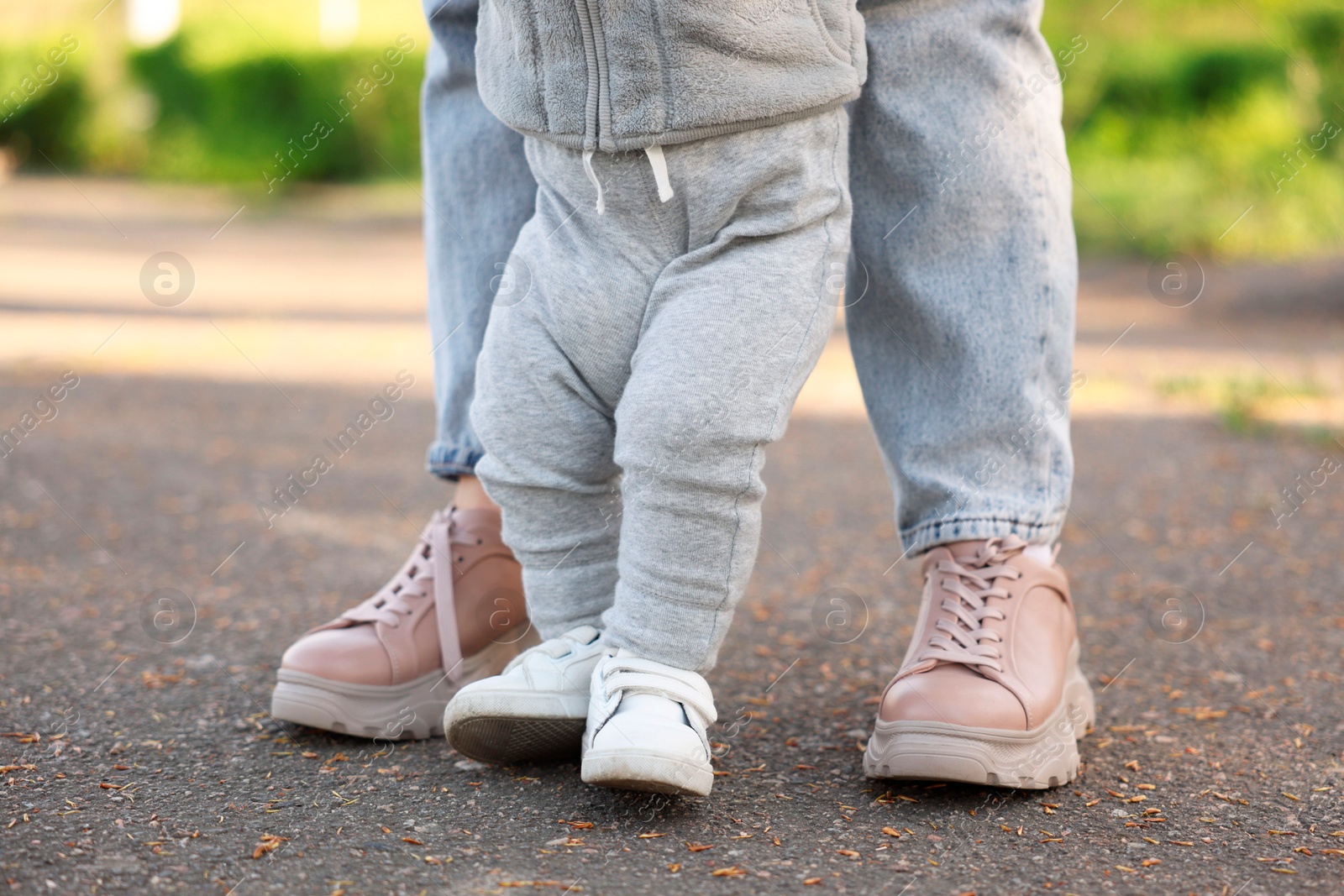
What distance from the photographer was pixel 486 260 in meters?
1.50

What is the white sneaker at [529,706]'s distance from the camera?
1.21 metres

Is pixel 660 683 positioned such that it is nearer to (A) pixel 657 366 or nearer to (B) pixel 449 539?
(A) pixel 657 366

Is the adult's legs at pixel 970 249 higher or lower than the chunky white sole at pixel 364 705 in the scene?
higher

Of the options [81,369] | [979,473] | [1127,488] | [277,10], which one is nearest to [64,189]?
[277,10]

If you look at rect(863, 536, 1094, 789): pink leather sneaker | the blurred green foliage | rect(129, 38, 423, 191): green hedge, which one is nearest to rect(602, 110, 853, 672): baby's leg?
rect(863, 536, 1094, 789): pink leather sneaker

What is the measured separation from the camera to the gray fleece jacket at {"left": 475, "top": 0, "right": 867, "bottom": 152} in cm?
118

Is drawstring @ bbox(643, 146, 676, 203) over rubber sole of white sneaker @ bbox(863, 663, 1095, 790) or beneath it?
over

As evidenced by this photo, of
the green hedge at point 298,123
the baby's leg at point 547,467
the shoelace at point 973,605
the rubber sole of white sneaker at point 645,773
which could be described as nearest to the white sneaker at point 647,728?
the rubber sole of white sneaker at point 645,773

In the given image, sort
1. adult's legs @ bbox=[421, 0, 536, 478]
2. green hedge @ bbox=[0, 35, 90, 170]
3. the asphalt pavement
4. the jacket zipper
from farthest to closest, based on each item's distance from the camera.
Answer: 1. green hedge @ bbox=[0, 35, 90, 170]
2. adult's legs @ bbox=[421, 0, 536, 478]
3. the jacket zipper
4. the asphalt pavement

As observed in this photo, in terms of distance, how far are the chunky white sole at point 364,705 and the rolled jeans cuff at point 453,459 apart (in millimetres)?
250

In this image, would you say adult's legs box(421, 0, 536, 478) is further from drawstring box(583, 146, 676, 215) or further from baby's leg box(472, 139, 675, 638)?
drawstring box(583, 146, 676, 215)

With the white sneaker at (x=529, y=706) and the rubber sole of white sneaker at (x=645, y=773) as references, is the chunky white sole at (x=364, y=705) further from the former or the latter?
the rubber sole of white sneaker at (x=645, y=773)

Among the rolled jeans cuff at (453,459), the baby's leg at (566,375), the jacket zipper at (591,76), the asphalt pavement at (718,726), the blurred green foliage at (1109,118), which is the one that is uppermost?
the jacket zipper at (591,76)

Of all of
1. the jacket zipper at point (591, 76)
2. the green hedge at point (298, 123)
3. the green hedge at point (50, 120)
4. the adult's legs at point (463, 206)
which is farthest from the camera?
the green hedge at point (50, 120)
